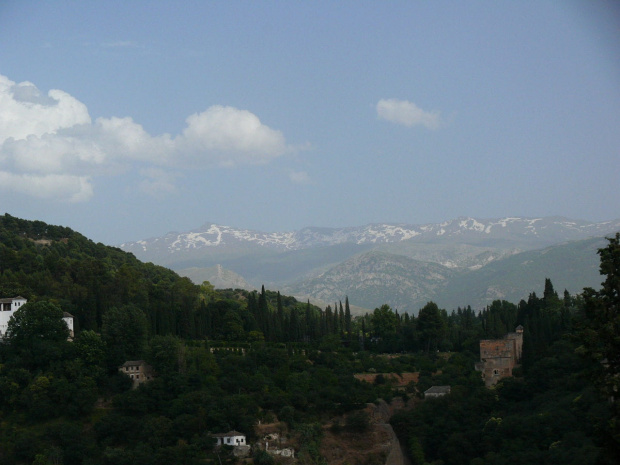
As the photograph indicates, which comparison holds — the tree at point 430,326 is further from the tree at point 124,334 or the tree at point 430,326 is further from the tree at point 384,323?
the tree at point 124,334

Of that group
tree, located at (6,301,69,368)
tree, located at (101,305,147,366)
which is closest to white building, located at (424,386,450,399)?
tree, located at (101,305,147,366)

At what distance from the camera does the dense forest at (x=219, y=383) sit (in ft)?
156

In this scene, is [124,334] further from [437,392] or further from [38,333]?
[437,392]

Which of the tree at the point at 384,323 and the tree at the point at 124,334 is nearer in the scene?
the tree at the point at 124,334

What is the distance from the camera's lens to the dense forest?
47.7m

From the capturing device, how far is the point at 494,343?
61.5 m

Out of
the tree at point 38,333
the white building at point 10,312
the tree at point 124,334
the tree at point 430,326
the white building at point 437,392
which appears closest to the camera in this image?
the tree at point 38,333

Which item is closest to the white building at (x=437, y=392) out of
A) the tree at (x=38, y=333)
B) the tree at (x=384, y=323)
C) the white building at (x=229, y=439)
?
the white building at (x=229, y=439)

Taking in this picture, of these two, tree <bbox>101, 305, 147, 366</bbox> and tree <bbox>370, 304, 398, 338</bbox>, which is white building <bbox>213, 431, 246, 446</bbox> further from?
tree <bbox>370, 304, 398, 338</bbox>

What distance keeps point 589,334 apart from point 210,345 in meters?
42.7

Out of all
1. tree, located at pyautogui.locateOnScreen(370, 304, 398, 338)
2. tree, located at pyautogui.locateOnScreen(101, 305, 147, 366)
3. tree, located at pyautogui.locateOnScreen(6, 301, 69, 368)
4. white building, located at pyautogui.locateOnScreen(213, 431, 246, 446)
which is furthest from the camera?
tree, located at pyautogui.locateOnScreen(370, 304, 398, 338)

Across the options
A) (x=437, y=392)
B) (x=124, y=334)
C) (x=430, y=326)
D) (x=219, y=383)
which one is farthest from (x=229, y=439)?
(x=430, y=326)

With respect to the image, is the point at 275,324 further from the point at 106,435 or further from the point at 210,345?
the point at 106,435

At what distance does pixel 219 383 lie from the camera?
54.5m
